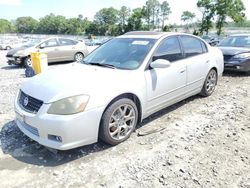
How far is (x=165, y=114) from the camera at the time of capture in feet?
16.9

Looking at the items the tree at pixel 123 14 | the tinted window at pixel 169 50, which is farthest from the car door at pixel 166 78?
the tree at pixel 123 14

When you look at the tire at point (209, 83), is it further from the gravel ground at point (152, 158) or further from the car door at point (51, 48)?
the car door at point (51, 48)

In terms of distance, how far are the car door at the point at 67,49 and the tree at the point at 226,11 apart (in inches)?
1834

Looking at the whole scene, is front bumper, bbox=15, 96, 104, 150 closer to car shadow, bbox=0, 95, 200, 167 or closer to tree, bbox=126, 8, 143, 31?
car shadow, bbox=0, 95, 200, 167

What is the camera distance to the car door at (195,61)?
5.25 m

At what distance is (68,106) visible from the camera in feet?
11.0

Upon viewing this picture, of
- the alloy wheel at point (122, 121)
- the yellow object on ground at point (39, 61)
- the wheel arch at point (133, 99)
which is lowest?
the alloy wheel at point (122, 121)

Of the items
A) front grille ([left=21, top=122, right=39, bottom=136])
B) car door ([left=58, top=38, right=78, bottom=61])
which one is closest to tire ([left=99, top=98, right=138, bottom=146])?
front grille ([left=21, top=122, right=39, bottom=136])

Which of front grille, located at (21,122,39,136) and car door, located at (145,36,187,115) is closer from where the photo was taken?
front grille, located at (21,122,39,136)

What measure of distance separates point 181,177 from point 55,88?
200 cm

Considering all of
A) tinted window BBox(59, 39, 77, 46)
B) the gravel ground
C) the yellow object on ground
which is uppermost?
tinted window BBox(59, 39, 77, 46)

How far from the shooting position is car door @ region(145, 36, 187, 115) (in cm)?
432

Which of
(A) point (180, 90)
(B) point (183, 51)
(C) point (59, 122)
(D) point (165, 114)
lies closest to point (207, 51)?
(B) point (183, 51)

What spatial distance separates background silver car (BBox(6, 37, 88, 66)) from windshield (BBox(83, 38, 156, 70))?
7.54m
